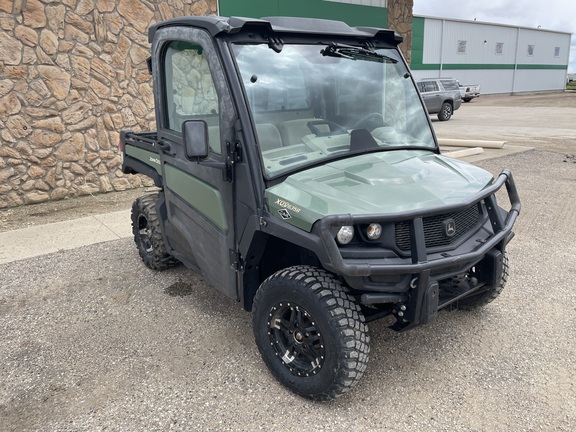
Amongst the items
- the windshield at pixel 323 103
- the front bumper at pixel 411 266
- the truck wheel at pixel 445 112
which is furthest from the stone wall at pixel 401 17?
the front bumper at pixel 411 266

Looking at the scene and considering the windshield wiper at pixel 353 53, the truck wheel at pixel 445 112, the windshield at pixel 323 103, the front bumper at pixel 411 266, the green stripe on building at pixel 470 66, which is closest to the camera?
the front bumper at pixel 411 266

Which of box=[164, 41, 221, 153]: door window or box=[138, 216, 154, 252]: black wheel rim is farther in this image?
box=[138, 216, 154, 252]: black wheel rim

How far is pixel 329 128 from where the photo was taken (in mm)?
3330

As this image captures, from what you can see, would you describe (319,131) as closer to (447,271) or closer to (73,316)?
(447,271)

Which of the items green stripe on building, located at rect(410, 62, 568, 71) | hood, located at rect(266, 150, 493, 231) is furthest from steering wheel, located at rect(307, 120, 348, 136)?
green stripe on building, located at rect(410, 62, 568, 71)

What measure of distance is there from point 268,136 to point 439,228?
118 cm

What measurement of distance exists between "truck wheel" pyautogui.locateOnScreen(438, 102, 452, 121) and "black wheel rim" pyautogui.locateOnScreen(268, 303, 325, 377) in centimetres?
1993

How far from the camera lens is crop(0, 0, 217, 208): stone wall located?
22.7 feet

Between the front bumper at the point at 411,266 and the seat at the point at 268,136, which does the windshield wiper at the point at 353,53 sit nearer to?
the seat at the point at 268,136

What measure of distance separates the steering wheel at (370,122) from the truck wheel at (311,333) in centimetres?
114

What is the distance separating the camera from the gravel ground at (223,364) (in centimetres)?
280

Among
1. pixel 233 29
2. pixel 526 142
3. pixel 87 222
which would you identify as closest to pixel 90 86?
pixel 87 222

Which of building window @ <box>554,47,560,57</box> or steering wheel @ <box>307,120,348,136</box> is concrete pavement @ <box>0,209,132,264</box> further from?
building window @ <box>554,47,560,57</box>

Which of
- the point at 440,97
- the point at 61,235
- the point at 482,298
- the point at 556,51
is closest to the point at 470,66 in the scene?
the point at 556,51
